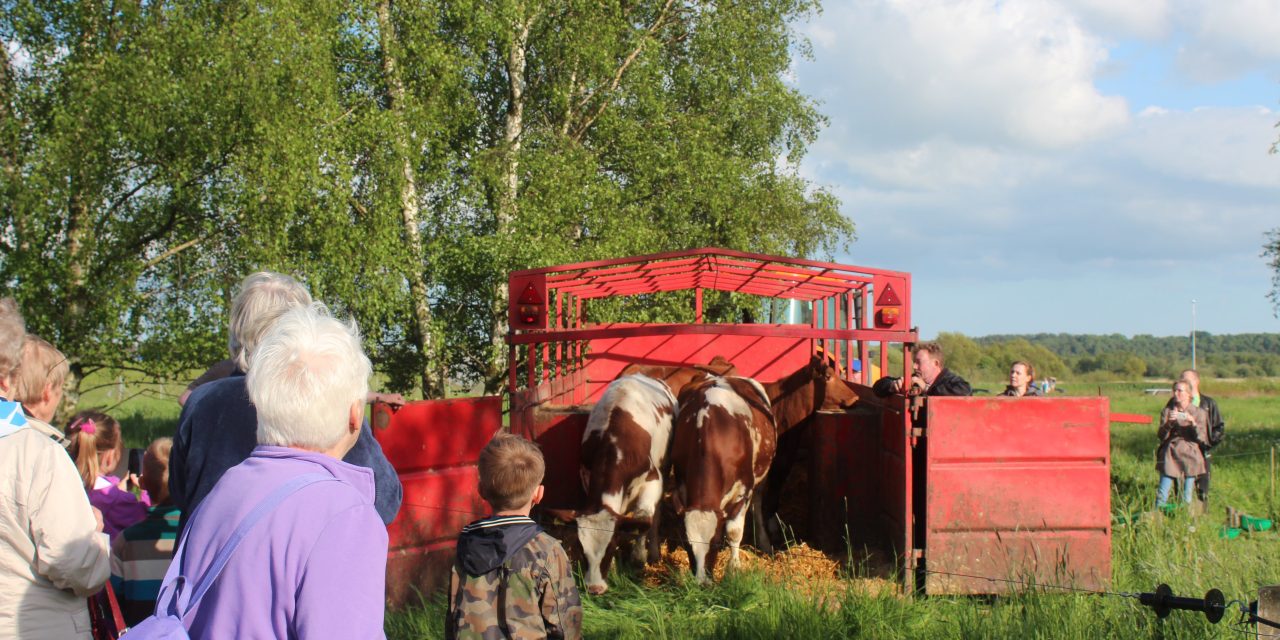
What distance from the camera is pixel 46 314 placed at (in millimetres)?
12047

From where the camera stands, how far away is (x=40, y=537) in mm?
2814

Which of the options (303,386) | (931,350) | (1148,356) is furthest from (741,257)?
(1148,356)

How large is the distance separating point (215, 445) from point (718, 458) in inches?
174

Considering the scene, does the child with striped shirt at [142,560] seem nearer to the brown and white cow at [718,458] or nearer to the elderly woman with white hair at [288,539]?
the elderly woman with white hair at [288,539]

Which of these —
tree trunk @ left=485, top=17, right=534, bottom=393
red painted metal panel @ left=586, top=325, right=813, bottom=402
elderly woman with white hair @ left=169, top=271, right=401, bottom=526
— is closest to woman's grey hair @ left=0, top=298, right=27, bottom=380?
elderly woman with white hair @ left=169, top=271, right=401, bottom=526

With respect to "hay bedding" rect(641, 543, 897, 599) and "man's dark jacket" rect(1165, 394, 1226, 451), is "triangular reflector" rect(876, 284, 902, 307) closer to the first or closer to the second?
"hay bedding" rect(641, 543, 897, 599)

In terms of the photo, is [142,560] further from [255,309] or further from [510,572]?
[510,572]

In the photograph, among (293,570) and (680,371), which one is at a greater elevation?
(680,371)

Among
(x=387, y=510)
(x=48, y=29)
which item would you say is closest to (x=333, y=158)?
(x=48, y=29)

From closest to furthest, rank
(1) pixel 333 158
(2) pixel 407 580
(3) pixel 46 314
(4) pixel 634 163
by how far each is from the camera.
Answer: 1. (2) pixel 407 580
2. (3) pixel 46 314
3. (1) pixel 333 158
4. (4) pixel 634 163

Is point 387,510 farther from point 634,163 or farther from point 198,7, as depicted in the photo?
point 634,163

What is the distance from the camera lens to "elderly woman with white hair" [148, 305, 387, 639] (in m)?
1.95

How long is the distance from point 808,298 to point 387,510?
32.0 feet

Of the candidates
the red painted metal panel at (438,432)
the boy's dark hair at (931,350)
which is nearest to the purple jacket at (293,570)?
the red painted metal panel at (438,432)
